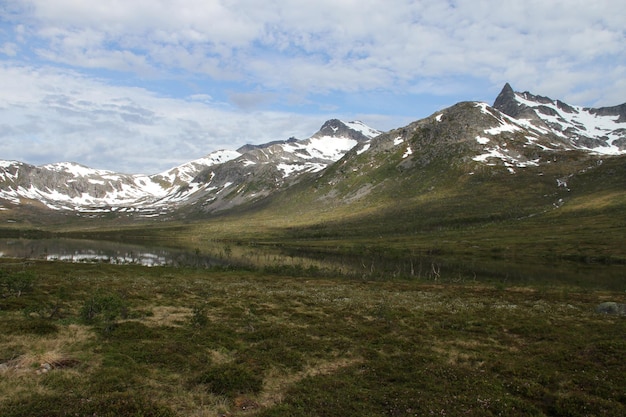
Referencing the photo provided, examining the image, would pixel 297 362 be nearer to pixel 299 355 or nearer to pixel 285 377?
pixel 299 355

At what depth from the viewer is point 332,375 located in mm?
19047

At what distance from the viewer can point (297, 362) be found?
68.3 ft

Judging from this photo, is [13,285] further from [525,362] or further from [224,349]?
[525,362]

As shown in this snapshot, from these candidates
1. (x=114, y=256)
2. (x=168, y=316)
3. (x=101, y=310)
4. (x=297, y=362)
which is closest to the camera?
(x=297, y=362)

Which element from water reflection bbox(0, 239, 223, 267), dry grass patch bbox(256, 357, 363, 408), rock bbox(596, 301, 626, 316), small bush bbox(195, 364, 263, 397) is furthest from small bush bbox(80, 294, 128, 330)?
water reflection bbox(0, 239, 223, 267)

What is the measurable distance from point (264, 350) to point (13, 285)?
27.6m

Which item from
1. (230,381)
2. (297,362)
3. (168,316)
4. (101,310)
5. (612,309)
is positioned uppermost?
(101,310)

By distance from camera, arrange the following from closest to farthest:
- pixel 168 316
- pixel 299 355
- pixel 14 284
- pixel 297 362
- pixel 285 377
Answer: pixel 285 377 < pixel 297 362 < pixel 299 355 < pixel 168 316 < pixel 14 284

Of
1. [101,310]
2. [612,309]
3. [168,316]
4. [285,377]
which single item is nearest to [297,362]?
[285,377]

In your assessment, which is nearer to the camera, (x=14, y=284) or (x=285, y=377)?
(x=285, y=377)

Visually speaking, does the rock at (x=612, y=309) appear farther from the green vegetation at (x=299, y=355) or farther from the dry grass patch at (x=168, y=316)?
the dry grass patch at (x=168, y=316)

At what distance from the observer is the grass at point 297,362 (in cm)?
1523

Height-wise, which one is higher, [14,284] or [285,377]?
[14,284]

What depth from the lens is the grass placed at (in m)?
15.2
